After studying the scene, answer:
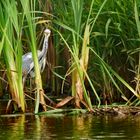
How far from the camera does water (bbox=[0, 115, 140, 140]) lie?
614cm

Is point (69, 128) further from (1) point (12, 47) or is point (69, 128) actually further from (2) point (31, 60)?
(2) point (31, 60)

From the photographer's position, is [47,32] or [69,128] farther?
[47,32]

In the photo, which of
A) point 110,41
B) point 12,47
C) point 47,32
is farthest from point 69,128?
point 47,32

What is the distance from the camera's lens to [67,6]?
383 inches

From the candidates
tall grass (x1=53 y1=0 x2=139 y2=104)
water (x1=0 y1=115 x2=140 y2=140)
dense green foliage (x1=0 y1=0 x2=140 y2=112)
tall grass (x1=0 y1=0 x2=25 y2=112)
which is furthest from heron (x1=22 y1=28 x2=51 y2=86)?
water (x1=0 y1=115 x2=140 y2=140)

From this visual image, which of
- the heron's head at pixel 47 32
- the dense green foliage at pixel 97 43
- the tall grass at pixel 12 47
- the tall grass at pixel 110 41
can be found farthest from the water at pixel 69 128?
the heron's head at pixel 47 32

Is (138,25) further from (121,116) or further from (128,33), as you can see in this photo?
(121,116)

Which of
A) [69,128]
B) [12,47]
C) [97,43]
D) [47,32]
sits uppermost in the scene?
[47,32]

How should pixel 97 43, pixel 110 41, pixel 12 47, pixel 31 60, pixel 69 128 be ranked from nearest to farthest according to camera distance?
1. pixel 69 128
2. pixel 12 47
3. pixel 110 41
4. pixel 97 43
5. pixel 31 60

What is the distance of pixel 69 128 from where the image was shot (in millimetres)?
6840

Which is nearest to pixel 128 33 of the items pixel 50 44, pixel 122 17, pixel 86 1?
pixel 122 17

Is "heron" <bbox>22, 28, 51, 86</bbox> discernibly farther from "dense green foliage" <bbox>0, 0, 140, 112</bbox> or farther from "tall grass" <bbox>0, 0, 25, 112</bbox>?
"tall grass" <bbox>0, 0, 25, 112</bbox>

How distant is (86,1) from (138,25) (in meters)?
1.45

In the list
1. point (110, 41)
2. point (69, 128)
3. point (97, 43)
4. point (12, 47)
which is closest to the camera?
point (69, 128)
